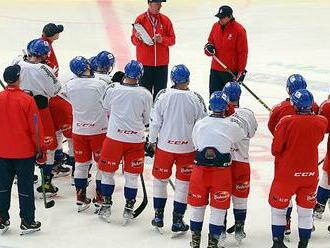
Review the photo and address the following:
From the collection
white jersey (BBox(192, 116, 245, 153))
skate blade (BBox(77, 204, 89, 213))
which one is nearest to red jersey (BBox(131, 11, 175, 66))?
skate blade (BBox(77, 204, 89, 213))

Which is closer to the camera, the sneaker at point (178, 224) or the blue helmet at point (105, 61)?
the sneaker at point (178, 224)

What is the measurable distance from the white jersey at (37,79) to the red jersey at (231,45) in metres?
2.05

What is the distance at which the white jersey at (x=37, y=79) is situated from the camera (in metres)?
5.62

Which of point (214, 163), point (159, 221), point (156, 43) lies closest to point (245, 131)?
point (214, 163)

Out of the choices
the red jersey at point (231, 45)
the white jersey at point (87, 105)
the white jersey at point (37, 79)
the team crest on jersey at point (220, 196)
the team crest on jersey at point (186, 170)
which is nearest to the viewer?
the team crest on jersey at point (220, 196)

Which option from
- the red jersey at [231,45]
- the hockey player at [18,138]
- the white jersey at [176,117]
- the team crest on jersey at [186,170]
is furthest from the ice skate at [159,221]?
the red jersey at [231,45]

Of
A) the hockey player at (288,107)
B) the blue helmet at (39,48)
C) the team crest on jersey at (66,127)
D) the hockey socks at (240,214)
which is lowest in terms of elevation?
the hockey socks at (240,214)

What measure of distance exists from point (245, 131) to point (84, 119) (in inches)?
54.6

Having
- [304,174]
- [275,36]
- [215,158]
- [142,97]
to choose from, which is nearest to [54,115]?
[142,97]

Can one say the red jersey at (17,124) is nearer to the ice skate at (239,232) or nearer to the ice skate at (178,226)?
the ice skate at (178,226)

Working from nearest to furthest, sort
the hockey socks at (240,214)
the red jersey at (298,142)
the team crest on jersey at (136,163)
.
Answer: the red jersey at (298,142) → the hockey socks at (240,214) → the team crest on jersey at (136,163)

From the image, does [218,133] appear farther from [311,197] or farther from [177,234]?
[177,234]

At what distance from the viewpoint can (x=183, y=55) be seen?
11031 millimetres

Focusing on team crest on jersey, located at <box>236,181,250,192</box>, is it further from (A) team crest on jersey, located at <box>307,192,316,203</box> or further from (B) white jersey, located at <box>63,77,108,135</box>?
(B) white jersey, located at <box>63,77,108,135</box>
